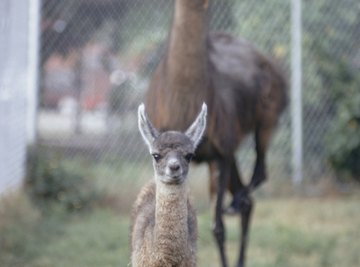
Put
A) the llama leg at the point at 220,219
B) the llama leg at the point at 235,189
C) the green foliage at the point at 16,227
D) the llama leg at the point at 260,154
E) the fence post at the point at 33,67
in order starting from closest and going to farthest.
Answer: the llama leg at the point at 220,219, the green foliage at the point at 16,227, the llama leg at the point at 235,189, the llama leg at the point at 260,154, the fence post at the point at 33,67

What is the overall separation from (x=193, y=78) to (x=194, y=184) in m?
4.01

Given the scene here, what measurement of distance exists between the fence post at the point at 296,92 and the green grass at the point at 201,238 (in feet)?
3.48

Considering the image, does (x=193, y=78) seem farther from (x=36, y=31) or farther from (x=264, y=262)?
(x=36, y=31)

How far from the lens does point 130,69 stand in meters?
10.4

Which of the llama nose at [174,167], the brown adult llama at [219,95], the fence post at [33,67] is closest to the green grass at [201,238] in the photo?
the brown adult llama at [219,95]

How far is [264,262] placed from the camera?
738 centimetres

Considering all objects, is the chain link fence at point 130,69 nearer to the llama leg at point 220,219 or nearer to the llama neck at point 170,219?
the llama leg at point 220,219

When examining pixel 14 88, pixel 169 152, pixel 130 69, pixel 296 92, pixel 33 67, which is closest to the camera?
pixel 169 152

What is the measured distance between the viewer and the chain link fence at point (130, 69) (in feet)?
33.1

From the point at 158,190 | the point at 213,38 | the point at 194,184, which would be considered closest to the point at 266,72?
the point at 213,38

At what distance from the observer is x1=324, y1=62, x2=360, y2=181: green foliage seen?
1046cm

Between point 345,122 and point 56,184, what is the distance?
3723mm

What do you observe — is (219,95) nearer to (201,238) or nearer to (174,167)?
(201,238)

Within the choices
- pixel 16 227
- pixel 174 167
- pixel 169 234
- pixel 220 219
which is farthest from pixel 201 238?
pixel 174 167
